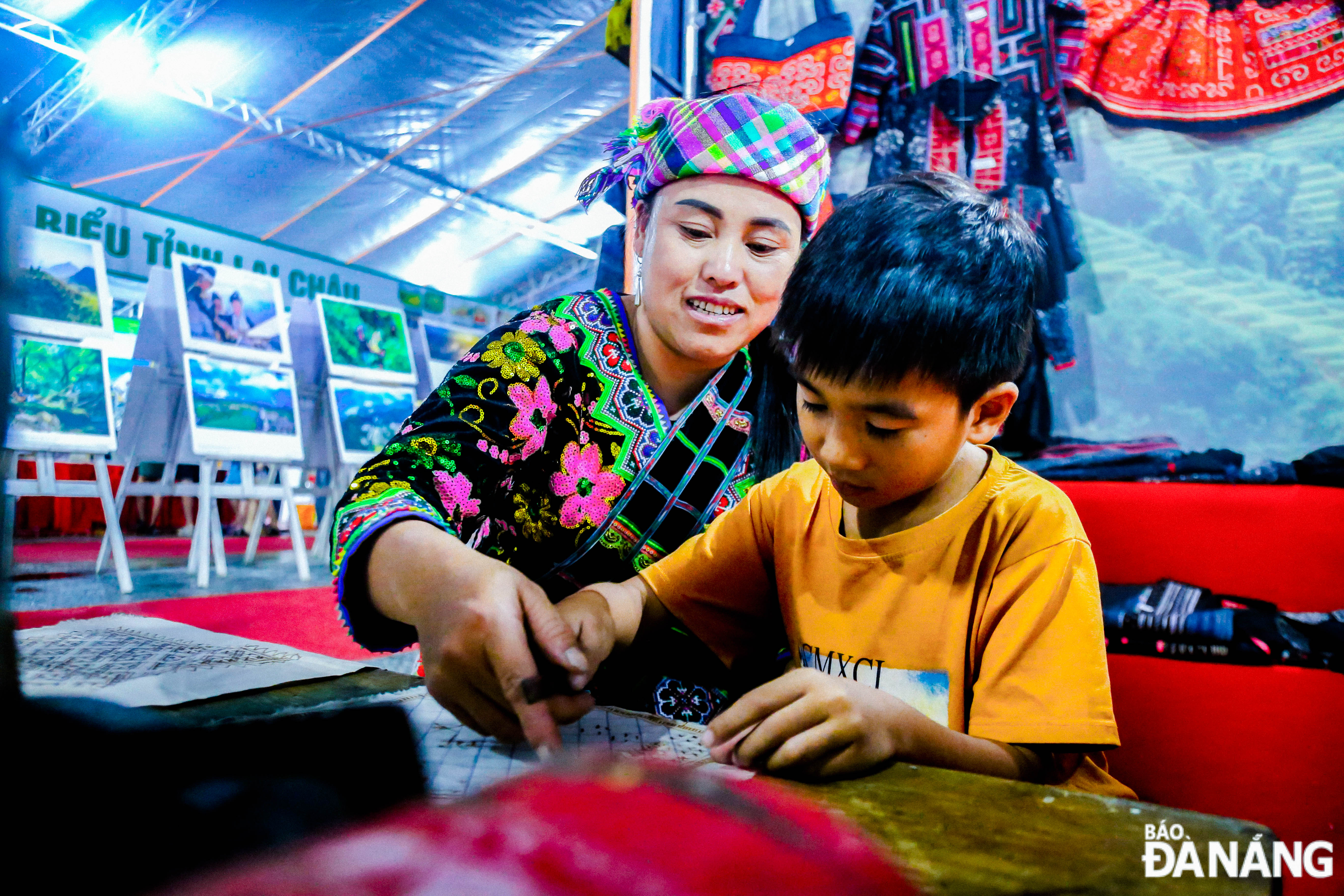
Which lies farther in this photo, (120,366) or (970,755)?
(120,366)

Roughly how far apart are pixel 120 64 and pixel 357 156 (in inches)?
77.9

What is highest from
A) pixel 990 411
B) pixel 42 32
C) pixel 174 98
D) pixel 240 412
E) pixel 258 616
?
pixel 42 32

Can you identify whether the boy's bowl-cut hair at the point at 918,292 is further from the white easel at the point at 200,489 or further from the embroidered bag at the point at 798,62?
the white easel at the point at 200,489

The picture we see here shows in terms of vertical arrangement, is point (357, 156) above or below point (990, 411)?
above

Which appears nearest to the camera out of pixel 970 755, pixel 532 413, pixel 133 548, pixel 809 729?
pixel 809 729

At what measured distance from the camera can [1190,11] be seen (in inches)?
61.8

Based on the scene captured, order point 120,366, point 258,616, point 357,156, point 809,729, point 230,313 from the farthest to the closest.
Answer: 1. point 357,156
2. point 120,366
3. point 230,313
4. point 258,616
5. point 809,729

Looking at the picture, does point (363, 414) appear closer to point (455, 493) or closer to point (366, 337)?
point (366, 337)

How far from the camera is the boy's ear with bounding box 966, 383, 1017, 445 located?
74 cm

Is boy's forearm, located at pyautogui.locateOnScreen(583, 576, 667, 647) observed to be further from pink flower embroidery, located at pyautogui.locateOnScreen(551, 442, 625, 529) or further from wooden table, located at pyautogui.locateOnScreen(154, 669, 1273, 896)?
wooden table, located at pyautogui.locateOnScreen(154, 669, 1273, 896)

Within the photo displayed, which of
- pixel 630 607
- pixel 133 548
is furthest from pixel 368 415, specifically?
pixel 630 607

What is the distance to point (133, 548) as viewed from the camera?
5.77 meters

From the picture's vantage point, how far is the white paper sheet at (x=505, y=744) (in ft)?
1.36

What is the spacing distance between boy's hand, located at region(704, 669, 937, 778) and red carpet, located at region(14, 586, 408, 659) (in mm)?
2190
